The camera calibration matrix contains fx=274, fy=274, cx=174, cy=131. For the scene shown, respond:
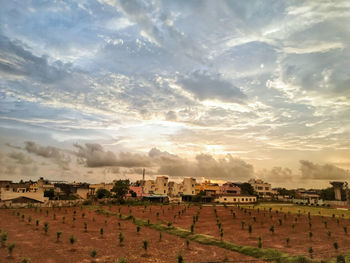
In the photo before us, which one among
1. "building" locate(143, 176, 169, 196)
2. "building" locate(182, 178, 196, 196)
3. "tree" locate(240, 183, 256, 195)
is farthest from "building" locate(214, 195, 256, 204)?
"building" locate(143, 176, 169, 196)

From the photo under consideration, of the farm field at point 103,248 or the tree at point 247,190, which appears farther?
the tree at point 247,190

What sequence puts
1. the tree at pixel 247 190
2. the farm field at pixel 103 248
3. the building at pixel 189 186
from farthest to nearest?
the tree at pixel 247 190 < the building at pixel 189 186 < the farm field at pixel 103 248

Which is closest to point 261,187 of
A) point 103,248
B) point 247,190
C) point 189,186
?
point 247,190

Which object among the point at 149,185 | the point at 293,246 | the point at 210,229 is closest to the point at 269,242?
the point at 293,246

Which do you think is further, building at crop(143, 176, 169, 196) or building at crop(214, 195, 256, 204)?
building at crop(143, 176, 169, 196)

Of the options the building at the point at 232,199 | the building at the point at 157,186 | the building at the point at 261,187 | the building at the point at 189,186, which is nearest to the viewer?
the building at the point at 232,199

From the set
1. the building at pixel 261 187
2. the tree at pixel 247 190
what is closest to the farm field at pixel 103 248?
the tree at pixel 247 190

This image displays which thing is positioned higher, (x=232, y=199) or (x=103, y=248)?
(x=232, y=199)

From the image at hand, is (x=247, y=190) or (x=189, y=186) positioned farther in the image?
(x=247, y=190)

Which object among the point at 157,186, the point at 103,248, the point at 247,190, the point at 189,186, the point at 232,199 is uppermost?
the point at 189,186

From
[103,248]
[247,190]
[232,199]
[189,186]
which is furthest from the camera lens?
[247,190]

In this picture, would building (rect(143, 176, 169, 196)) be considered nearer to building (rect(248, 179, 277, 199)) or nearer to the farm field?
building (rect(248, 179, 277, 199))

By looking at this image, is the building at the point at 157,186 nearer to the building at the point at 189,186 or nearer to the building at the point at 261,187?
the building at the point at 189,186

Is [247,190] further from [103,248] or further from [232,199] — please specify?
[103,248]
